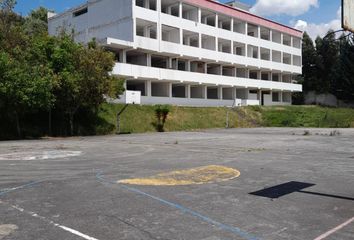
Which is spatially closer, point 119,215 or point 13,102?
point 119,215

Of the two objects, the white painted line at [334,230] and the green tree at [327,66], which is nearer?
the white painted line at [334,230]

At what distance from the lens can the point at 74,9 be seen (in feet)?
187

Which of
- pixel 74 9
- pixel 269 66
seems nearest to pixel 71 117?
pixel 74 9

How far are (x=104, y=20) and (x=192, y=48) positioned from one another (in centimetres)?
1112

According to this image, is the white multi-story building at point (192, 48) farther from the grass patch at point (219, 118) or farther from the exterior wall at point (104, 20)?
the grass patch at point (219, 118)

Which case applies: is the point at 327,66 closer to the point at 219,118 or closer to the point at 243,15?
the point at 243,15

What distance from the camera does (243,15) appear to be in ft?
210

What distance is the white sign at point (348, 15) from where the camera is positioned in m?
7.36

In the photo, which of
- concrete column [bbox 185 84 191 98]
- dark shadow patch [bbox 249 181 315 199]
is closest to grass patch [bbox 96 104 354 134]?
concrete column [bbox 185 84 191 98]

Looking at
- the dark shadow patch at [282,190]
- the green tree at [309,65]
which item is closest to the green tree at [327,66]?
the green tree at [309,65]

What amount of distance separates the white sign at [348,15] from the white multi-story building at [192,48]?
34.2 meters

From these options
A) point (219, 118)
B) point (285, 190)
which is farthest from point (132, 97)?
point (285, 190)

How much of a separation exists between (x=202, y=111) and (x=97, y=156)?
32643 millimetres

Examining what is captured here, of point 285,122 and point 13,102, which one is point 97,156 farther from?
point 285,122
